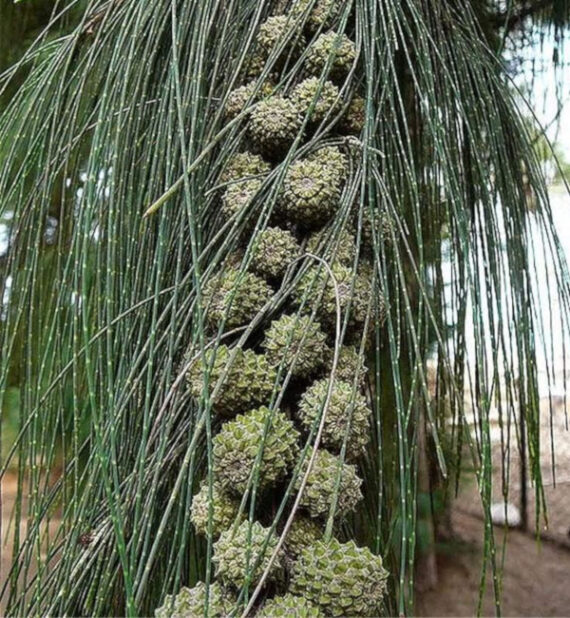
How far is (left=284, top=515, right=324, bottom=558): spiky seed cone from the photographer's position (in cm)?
37

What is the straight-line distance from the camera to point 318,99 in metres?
0.48

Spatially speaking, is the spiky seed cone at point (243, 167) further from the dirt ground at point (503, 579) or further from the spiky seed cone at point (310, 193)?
the dirt ground at point (503, 579)

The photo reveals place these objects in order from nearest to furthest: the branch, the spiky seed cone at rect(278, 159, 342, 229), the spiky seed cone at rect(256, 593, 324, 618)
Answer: the spiky seed cone at rect(256, 593, 324, 618) → the spiky seed cone at rect(278, 159, 342, 229) → the branch

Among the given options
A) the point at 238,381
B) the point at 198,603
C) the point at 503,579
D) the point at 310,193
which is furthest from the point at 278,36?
the point at 503,579

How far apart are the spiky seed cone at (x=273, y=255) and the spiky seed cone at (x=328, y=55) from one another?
13 cm

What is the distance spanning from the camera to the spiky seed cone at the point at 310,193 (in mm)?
443

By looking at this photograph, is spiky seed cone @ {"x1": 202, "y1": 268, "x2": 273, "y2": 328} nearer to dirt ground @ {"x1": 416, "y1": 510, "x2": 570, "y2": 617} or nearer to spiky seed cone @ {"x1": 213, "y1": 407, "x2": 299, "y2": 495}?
spiky seed cone @ {"x1": 213, "y1": 407, "x2": 299, "y2": 495}

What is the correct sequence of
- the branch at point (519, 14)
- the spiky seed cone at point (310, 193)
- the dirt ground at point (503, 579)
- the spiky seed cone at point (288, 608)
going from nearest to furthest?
the spiky seed cone at point (288, 608) → the spiky seed cone at point (310, 193) → the branch at point (519, 14) → the dirt ground at point (503, 579)

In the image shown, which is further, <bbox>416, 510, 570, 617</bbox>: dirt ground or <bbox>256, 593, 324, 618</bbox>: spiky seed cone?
<bbox>416, 510, 570, 617</bbox>: dirt ground

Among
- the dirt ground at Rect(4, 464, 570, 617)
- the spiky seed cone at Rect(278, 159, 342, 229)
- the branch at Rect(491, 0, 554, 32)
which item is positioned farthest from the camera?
the dirt ground at Rect(4, 464, 570, 617)

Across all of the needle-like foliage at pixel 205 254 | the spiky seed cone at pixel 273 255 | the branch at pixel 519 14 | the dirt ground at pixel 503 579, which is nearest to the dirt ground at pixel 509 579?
the dirt ground at pixel 503 579

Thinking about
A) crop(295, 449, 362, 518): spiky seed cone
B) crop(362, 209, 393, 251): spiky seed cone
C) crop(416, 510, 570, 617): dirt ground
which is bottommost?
crop(416, 510, 570, 617): dirt ground

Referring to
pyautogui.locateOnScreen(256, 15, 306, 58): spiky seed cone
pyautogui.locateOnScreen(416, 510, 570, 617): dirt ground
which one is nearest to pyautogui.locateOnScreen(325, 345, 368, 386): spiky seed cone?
pyautogui.locateOnScreen(256, 15, 306, 58): spiky seed cone

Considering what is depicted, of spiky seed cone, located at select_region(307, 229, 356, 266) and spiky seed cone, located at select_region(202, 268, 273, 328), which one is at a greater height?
spiky seed cone, located at select_region(307, 229, 356, 266)
